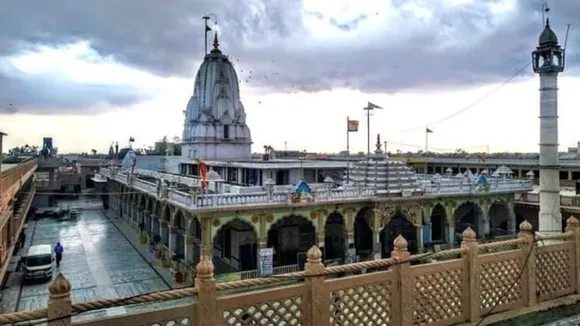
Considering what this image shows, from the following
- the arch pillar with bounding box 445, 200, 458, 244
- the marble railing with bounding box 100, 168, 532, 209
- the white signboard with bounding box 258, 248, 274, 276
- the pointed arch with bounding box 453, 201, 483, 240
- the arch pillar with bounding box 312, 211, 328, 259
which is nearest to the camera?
the marble railing with bounding box 100, 168, 532, 209

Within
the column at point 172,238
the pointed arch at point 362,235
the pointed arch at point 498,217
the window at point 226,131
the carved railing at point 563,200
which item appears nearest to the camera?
the column at point 172,238

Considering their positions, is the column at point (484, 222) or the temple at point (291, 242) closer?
the temple at point (291, 242)

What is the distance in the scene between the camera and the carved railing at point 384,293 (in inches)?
175

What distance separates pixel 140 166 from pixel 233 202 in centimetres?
2428

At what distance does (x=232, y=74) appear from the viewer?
102 ft

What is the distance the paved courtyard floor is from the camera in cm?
1572

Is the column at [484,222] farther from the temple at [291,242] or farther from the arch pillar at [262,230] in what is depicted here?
the arch pillar at [262,230]

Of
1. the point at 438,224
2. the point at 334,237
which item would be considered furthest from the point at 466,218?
the point at 334,237

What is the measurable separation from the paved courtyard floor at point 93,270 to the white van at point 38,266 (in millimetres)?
361

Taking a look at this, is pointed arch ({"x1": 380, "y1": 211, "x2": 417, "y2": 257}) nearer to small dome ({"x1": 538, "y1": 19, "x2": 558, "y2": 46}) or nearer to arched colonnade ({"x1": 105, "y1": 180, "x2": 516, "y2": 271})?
arched colonnade ({"x1": 105, "y1": 180, "x2": 516, "y2": 271})

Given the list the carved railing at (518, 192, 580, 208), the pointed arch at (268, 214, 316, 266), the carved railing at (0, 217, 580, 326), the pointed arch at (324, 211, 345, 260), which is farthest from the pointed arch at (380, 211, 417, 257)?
the carved railing at (0, 217, 580, 326)

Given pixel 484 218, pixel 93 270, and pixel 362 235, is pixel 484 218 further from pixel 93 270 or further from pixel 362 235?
pixel 93 270

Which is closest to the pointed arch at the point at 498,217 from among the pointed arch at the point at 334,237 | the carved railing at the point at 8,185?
the pointed arch at the point at 334,237

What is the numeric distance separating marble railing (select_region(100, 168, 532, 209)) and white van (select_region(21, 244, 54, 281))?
211 inches
